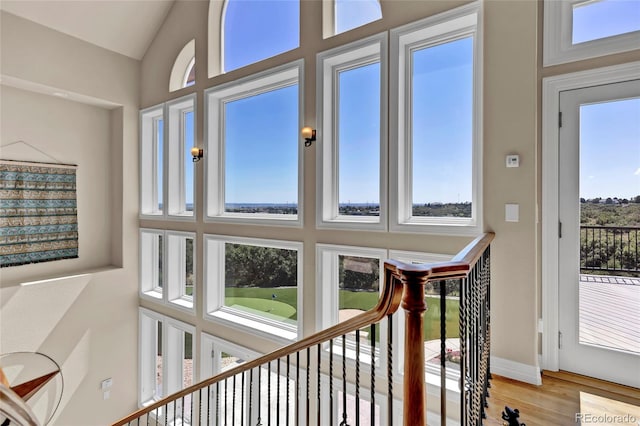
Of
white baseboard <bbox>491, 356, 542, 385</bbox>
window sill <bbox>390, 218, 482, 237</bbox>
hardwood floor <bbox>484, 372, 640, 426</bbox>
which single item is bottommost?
hardwood floor <bbox>484, 372, 640, 426</bbox>

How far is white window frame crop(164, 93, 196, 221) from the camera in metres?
5.15

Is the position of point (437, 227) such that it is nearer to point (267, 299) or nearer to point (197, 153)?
point (267, 299)

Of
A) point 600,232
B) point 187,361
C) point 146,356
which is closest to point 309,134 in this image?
point 600,232

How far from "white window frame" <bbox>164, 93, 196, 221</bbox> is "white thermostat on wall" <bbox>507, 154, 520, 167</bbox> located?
4307 mm

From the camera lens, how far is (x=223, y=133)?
478 centimetres

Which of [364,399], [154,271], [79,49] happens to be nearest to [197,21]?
[79,49]

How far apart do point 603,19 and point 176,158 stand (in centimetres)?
534

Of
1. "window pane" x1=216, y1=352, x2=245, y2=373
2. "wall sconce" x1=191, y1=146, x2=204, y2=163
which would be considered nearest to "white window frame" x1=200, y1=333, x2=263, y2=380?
"window pane" x1=216, y1=352, x2=245, y2=373

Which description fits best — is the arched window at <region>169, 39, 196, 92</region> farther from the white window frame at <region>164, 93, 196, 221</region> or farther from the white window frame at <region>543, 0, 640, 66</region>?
the white window frame at <region>543, 0, 640, 66</region>

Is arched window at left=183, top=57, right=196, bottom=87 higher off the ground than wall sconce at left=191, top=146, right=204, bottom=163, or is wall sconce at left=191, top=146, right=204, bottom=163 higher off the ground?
arched window at left=183, top=57, right=196, bottom=87

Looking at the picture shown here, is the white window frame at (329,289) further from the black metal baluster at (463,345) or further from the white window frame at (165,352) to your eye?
the white window frame at (165,352)

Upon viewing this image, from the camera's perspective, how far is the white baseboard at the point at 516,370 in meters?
2.29

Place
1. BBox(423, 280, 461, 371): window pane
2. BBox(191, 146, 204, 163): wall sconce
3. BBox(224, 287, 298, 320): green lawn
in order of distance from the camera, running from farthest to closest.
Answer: BBox(191, 146, 204, 163): wall sconce < BBox(224, 287, 298, 320): green lawn < BBox(423, 280, 461, 371): window pane

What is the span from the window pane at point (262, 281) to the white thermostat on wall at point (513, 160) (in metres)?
2.50
